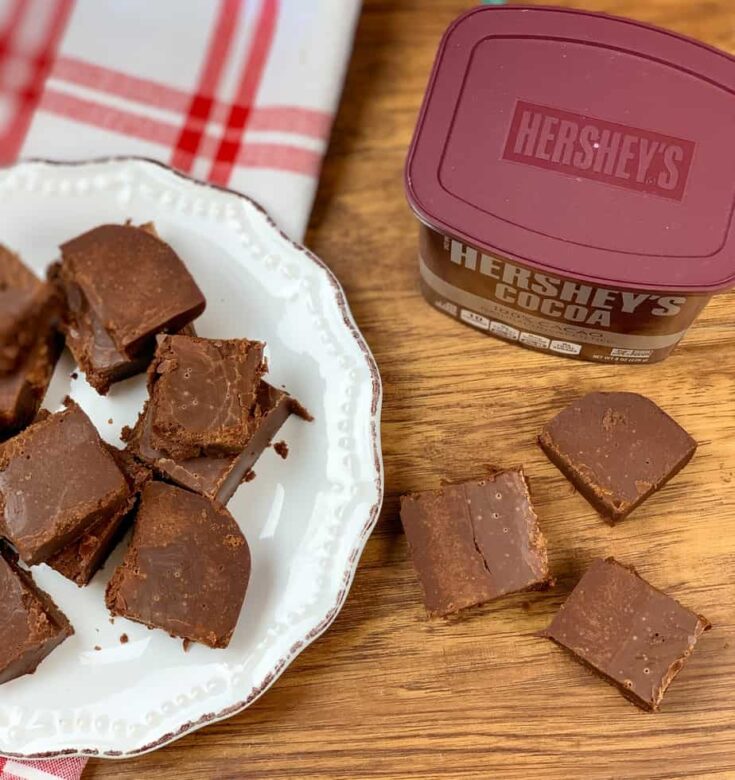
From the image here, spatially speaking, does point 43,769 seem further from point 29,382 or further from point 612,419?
point 612,419

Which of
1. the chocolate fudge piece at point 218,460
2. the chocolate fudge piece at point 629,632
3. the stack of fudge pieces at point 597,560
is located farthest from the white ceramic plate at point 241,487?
the chocolate fudge piece at point 629,632

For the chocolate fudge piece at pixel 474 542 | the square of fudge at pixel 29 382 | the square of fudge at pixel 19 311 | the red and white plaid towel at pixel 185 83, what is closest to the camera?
the square of fudge at pixel 19 311

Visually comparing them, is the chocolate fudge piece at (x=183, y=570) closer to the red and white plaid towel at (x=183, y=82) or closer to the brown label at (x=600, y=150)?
the red and white plaid towel at (x=183, y=82)

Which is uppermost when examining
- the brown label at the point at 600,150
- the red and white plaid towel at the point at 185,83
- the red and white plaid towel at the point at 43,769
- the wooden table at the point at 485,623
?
A: the brown label at the point at 600,150

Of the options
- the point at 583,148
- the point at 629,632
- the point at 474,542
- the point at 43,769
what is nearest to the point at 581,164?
the point at 583,148

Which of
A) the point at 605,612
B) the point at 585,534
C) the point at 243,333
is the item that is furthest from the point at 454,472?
the point at 243,333

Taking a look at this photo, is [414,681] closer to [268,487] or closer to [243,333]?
[268,487]
